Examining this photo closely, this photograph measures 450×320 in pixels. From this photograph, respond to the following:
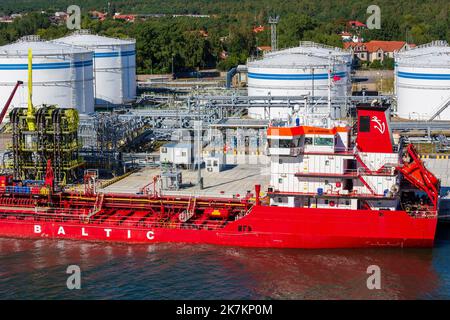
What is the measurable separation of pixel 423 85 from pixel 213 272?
98.3 ft

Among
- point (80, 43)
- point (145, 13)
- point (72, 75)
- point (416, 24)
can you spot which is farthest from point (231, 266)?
point (145, 13)

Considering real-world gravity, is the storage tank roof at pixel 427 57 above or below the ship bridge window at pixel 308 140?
above

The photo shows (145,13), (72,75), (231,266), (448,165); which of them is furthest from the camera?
(145,13)

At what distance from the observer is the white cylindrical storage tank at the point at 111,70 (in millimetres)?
61625

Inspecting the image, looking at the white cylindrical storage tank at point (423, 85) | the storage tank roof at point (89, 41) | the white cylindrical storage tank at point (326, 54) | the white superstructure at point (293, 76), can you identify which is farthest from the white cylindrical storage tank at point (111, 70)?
the white cylindrical storage tank at point (423, 85)

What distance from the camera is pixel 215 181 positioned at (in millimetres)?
37719

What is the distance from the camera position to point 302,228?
30.6 metres

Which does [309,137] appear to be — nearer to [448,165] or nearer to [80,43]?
[448,165]

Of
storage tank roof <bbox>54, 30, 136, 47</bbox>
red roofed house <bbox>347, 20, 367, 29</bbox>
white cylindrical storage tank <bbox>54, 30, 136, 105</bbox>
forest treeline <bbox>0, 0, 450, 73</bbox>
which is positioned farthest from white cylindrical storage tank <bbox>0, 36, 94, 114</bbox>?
red roofed house <bbox>347, 20, 367, 29</bbox>

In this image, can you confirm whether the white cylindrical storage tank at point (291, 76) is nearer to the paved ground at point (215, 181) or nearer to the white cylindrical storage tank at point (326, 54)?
the white cylindrical storage tank at point (326, 54)

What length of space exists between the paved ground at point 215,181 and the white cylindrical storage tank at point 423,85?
17.2m

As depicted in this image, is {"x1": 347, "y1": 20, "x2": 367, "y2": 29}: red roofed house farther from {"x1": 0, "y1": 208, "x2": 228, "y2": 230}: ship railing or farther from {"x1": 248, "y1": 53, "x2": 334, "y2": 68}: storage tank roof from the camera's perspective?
{"x1": 0, "y1": 208, "x2": 228, "y2": 230}: ship railing

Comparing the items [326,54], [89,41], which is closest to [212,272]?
[326,54]
